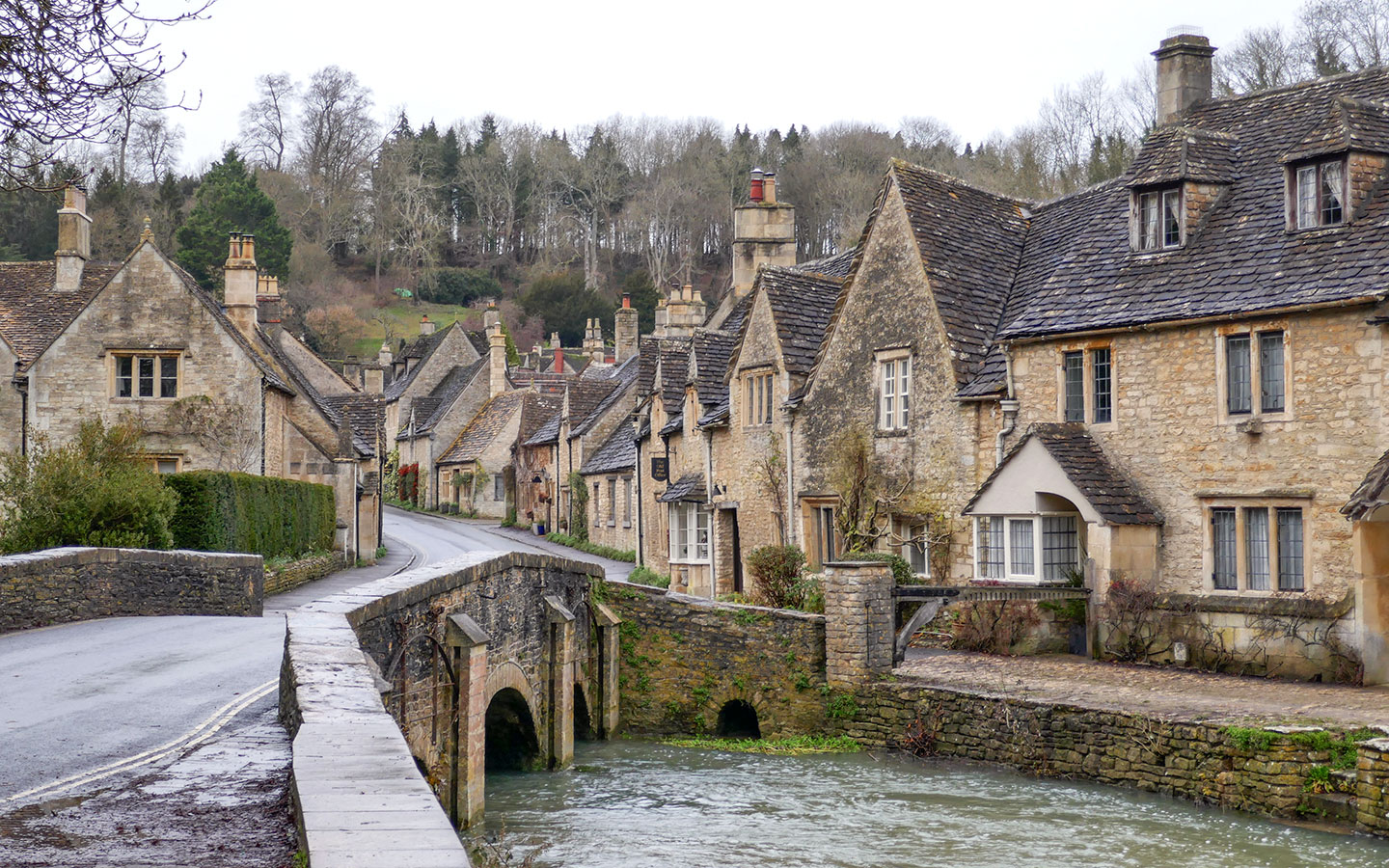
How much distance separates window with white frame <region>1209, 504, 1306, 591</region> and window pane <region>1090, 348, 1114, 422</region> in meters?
2.54

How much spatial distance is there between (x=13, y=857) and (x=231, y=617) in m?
14.8

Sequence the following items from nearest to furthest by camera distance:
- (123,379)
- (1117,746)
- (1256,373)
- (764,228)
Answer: (1117,746), (1256,373), (123,379), (764,228)

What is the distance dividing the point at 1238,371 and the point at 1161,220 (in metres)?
3.41

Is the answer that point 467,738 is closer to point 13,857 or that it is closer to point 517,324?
point 13,857

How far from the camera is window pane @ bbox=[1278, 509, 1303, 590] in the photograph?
19781mm

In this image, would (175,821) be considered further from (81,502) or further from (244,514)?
(244,514)

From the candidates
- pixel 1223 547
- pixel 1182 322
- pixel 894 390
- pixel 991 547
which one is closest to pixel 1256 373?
pixel 1182 322

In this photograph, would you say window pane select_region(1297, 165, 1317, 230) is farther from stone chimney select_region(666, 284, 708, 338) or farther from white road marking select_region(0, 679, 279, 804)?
stone chimney select_region(666, 284, 708, 338)

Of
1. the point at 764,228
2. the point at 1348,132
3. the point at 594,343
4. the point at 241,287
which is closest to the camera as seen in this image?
the point at 1348,132

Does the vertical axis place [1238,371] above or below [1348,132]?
below

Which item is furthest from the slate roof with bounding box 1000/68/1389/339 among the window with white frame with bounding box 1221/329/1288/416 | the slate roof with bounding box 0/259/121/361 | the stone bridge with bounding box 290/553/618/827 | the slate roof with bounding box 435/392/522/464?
the slate roof with bounding box 435/392/522/464

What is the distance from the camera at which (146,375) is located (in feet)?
115

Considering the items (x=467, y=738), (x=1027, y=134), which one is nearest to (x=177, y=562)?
(x=467, y=738)

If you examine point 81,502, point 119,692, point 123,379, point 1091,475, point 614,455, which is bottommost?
point 119,692
